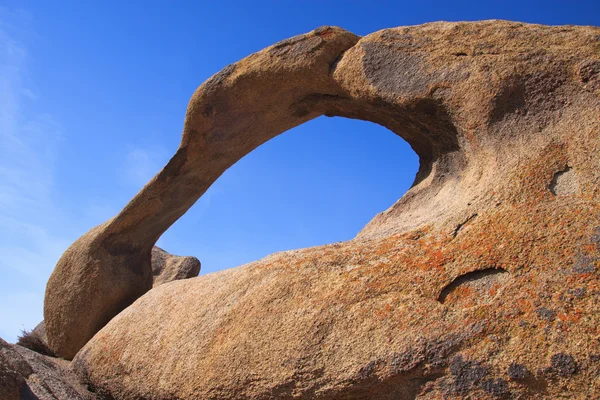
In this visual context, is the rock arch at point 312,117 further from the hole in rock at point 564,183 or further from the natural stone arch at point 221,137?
the hole in rock at point 564,183

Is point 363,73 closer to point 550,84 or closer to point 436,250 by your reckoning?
point 550,84

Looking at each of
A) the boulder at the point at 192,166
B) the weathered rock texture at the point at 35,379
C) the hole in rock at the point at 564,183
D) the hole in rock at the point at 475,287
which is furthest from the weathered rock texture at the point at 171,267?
the hole in rock at the point at 564,183

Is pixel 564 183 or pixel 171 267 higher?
pixel 171 267

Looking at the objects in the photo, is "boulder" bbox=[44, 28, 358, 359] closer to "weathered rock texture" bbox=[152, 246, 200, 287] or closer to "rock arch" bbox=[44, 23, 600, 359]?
"rock arch" bbox=[44, 23, 600, 359]

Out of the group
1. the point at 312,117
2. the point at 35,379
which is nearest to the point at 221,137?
the point at 312,117

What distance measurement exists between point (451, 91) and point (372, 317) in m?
1.37

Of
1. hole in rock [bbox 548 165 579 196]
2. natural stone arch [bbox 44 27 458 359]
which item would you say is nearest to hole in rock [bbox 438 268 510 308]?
hole in rock [bbox 548 165 579 196]

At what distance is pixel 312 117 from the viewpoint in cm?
445

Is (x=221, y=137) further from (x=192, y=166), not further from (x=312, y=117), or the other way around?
(x=312, y=117)

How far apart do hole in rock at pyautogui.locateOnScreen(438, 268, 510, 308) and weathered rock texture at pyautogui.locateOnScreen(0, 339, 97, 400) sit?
2.01m

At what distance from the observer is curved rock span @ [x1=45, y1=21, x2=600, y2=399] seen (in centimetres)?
227

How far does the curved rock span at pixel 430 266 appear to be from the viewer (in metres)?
2.27

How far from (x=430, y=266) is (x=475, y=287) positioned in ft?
0.74

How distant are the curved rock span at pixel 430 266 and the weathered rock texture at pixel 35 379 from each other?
14 cm
